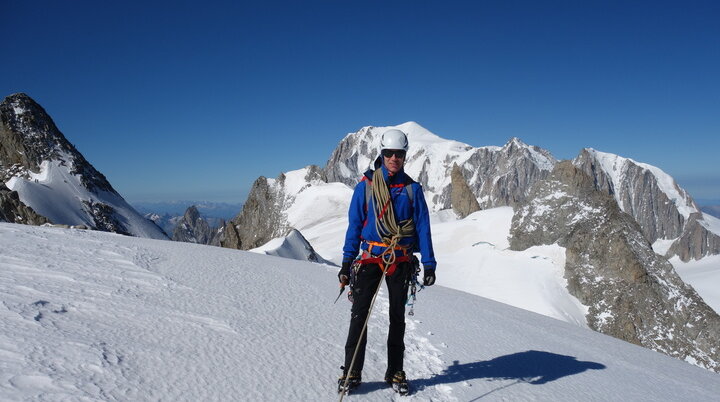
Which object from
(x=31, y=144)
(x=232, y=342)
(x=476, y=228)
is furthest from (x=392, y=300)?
(x=31, y=144)

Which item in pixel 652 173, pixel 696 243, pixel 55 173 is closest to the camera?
pixel 55 173

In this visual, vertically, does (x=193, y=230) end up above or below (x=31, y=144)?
below

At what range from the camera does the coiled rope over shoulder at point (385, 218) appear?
4.42m

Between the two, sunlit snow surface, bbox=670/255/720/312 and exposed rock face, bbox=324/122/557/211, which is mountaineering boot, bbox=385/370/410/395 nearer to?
sunlit snow surface, bbox=670/255/720/312

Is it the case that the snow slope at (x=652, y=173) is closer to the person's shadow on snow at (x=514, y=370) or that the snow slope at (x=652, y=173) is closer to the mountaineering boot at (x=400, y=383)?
the person's shadow on snow at (x=514, y=370)

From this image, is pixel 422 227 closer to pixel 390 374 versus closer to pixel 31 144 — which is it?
pixel 390 374

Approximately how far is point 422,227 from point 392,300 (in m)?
0.81

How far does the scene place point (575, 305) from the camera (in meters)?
30.0

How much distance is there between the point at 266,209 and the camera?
244ft

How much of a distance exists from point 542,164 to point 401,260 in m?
186

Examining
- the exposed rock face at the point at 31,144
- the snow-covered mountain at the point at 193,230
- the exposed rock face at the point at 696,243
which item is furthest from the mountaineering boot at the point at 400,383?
the snow-covered mountain at the point at 193,230

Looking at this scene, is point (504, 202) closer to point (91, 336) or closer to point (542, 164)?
point (542, 164)

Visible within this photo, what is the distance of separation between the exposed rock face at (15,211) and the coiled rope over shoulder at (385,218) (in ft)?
97.8

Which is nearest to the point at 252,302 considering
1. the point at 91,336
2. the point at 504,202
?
the point at 91,336
